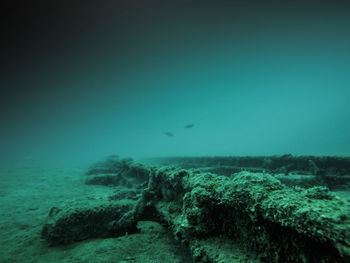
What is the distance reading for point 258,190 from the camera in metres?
1.70

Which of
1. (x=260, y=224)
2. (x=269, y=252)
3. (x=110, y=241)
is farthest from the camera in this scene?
(x=110, y=241)

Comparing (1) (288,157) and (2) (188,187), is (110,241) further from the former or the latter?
(1) (288,157)

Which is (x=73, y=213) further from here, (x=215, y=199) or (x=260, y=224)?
(x=260, y=224)

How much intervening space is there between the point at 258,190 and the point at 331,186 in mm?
5520

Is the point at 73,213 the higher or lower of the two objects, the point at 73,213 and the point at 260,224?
the lower

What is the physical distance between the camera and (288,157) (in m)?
7.83

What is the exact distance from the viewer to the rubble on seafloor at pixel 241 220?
44.9 inches

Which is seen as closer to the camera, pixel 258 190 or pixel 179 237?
pixel 258 190

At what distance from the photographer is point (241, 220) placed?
1.79 metres

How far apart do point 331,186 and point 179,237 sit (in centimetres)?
578

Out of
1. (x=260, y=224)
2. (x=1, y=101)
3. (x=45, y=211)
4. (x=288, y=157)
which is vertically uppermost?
(x=1, y=101)

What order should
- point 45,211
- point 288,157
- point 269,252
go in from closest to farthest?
point 269,252
point 45,211
point 288,157

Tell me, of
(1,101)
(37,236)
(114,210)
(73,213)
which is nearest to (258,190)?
(114,210)

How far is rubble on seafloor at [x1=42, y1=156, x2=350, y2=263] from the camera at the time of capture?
1.14 m
